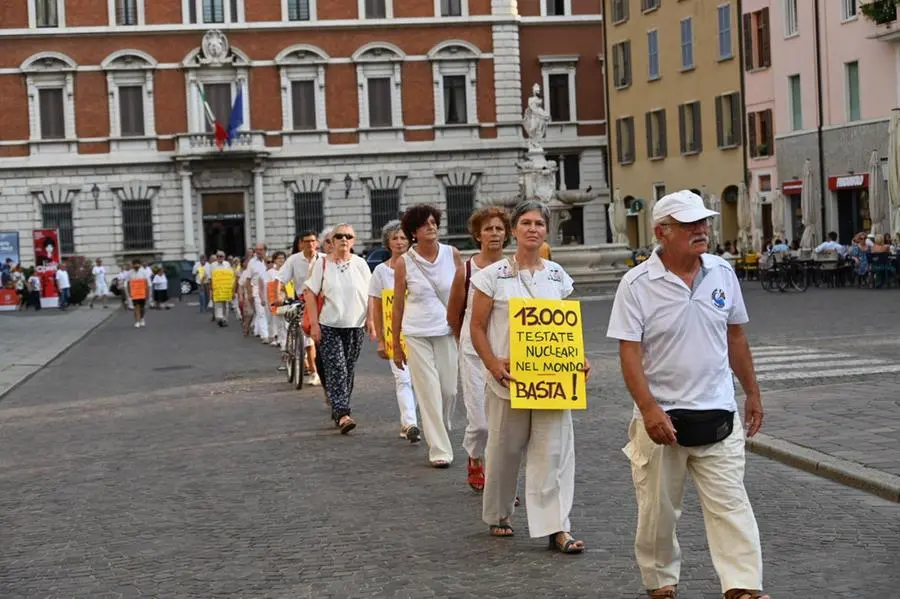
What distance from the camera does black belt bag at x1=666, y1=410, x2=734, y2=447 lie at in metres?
6.89

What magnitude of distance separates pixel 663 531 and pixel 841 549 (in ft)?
5.36

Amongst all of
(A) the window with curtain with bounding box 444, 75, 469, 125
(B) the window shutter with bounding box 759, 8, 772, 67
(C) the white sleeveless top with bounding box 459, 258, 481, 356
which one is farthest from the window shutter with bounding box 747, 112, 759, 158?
(C) the white sleeveless top with bounding box 459, 258, 481, 356

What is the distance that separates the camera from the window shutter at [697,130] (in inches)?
2287

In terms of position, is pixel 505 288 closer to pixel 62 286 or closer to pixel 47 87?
pixel 62 286

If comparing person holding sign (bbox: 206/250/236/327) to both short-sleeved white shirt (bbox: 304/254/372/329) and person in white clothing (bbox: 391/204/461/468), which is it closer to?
short-sleeved white shirt (bbox: 304/254/372/329)

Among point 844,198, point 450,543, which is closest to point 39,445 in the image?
point 450,543

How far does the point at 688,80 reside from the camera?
58750 mm

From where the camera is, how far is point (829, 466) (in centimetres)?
1073

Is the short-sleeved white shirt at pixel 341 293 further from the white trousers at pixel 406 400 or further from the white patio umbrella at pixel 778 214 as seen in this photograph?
the white patio umbrella at pixel 778 214

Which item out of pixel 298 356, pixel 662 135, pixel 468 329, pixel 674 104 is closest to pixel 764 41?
pixel 674 104

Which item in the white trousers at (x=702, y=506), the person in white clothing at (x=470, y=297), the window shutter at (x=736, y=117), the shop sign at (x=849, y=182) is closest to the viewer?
the white trousers at (x=702, y=506)

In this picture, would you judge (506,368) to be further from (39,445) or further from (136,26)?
(136,26)

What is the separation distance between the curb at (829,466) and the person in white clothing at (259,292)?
1925 centimetres

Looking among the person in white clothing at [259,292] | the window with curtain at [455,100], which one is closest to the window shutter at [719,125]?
the window with curtain at [455,100]
